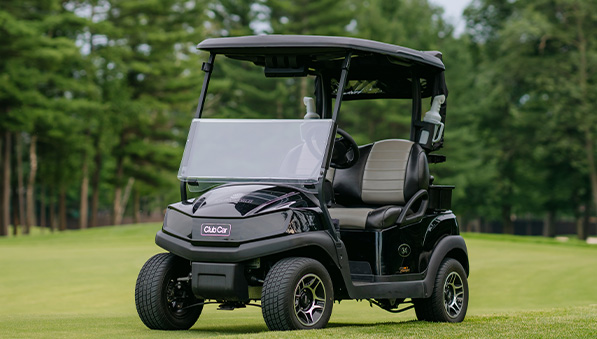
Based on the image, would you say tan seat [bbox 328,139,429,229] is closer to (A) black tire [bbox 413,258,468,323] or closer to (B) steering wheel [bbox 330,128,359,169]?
(B) steering wheel [bbox 330,128,359,169]

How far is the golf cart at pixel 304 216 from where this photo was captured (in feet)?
19.8

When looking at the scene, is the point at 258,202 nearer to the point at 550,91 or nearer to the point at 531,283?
the point at 531,283

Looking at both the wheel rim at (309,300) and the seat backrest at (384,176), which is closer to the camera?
the wheel rim at (309,300)

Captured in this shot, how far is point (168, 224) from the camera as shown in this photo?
21.0 ft

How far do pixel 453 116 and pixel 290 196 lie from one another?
47.5 metres

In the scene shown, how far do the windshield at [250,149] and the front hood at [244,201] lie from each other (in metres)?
0.17

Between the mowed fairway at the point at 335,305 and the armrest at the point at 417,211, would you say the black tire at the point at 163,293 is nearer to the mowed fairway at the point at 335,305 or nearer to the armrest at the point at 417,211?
the mowed fairway at the point at 335,305

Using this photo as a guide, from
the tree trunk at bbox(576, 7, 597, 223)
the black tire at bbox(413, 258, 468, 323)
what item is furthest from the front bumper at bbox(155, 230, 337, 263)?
the tree trunk at bbox(576, 7, 597, 223)

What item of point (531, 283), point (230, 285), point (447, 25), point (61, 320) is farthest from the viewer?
point (447, 25)

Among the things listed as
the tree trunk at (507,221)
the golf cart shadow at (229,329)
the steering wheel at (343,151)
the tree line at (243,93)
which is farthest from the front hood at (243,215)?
the tree trunk at (507,221)

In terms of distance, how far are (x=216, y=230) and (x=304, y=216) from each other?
25.5 inches

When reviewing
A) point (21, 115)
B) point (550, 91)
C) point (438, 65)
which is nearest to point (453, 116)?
point (550, 91)

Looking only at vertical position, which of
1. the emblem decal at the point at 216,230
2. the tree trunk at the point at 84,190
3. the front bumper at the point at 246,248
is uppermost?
the emblem decal at the point at 216,230

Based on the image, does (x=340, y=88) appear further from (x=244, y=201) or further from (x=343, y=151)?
(x=244, y=201)
